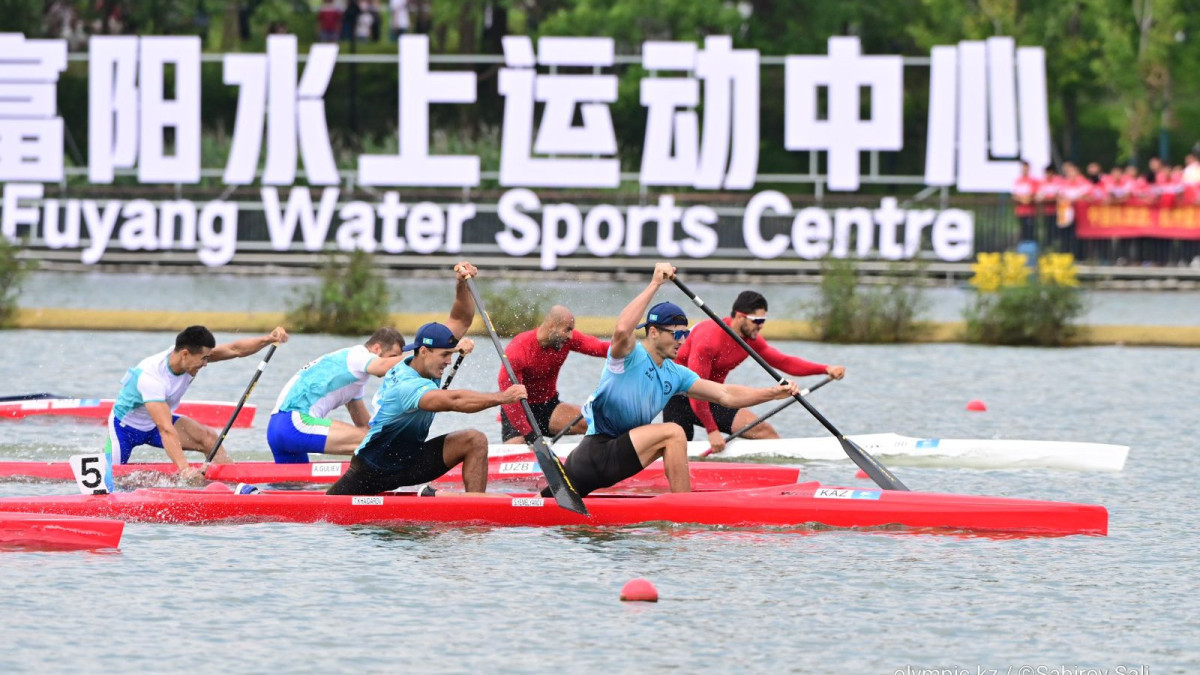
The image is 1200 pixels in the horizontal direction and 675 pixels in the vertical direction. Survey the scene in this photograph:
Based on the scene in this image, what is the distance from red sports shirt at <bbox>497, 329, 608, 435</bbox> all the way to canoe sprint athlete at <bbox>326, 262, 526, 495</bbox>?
1.62m

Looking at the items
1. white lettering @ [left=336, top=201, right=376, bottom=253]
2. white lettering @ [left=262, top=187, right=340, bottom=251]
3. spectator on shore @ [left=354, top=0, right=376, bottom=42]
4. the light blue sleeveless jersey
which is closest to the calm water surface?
the light blue sleeveless jersey

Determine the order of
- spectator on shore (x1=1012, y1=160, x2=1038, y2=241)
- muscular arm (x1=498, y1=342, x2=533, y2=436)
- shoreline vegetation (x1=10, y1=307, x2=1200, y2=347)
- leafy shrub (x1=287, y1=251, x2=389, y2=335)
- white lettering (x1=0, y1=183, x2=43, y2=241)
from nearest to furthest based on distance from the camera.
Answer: muscular arm (x1=498, y1=342, x2=533, y2=436), leafy shrub (x1=287, y1=251, x2=389, y2=335), shoreline vegetation (x1=10, y1=307, x2=1200, y2=347), spectator on shore (x1=1012, y1=160, x2=1038, y2=241), white lettering (x1=0, y1=183, x2=43, y2=241)

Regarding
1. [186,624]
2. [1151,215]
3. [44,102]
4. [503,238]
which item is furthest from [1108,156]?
[186,624]

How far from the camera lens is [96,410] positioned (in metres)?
18.3

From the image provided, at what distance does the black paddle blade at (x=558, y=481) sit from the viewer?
1317 cm

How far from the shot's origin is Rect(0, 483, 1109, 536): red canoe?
520 inches

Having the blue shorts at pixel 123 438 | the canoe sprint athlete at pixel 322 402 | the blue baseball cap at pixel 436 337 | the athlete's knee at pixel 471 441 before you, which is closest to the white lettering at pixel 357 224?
the canoe sprint athlete at pixel 322 402

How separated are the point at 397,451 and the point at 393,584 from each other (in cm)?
182

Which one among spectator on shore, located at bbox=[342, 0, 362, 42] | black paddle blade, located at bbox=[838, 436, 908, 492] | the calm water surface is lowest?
the calm water surface

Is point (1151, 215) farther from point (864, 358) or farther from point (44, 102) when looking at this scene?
point (44, 102)

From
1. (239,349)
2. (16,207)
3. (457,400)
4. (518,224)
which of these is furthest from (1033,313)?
(16,207)

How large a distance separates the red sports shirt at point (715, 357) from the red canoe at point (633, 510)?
7.82 ft

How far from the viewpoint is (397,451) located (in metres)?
13.4

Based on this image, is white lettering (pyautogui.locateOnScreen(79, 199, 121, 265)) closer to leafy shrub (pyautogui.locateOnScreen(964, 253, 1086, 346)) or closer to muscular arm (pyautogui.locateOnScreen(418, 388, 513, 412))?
leafy shrub (pyautogui.locateOnScreen(964, 253, 1086, 346))
